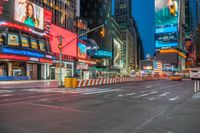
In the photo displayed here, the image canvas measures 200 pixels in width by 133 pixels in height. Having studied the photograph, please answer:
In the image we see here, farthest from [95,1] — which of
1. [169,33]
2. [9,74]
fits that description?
[9,74]

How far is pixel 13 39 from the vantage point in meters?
47.5

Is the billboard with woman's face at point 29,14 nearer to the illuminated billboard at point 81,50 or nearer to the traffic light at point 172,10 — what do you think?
the illuminated billboard at point 81,50

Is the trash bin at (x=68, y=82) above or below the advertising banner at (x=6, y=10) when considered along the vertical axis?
below

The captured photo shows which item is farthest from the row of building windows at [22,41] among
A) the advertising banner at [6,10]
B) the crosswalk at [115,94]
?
the crosswalk at [115,94]

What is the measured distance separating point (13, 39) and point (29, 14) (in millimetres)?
7499

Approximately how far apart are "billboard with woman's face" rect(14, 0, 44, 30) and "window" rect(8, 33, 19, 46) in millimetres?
3199

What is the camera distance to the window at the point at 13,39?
1833 inches

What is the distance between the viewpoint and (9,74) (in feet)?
158

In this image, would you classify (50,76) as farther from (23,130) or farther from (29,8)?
(23,130)

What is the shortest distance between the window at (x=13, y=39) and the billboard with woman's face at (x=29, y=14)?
320 cm

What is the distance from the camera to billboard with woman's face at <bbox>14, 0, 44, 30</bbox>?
1937 inches

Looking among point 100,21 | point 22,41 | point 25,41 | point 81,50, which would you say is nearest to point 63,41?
point 81,50

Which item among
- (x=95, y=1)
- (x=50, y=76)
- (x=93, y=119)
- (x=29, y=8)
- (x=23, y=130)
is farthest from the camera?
(x=95, y=1)

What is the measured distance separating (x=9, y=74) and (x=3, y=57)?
5.85 m
